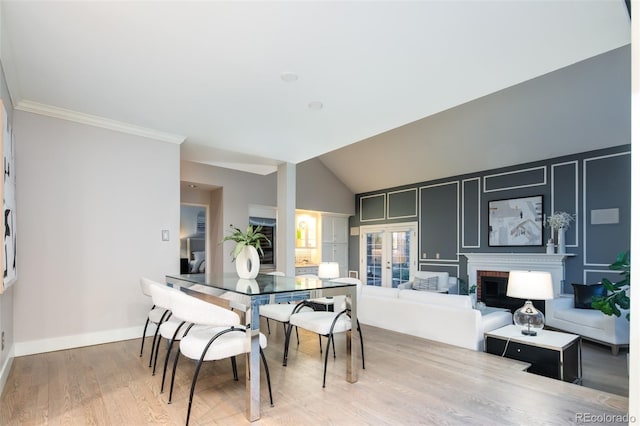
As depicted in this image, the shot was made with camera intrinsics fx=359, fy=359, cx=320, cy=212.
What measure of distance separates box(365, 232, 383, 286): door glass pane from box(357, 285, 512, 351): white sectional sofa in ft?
14.7

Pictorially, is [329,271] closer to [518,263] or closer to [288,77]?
[288,77]

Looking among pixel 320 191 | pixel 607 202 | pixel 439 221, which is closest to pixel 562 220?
pixel 607 202

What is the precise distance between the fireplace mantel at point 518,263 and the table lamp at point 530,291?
300 cm

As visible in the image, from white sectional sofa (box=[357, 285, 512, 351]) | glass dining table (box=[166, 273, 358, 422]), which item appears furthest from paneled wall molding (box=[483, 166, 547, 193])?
glass dining table (box=[166, 273, 358, 422])

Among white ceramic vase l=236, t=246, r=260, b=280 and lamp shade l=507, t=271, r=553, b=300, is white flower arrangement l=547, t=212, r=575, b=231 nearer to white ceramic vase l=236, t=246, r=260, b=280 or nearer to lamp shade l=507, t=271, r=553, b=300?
lamp shade l=507, t=271, r=553, b=300

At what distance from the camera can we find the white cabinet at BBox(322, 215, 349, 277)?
942 centimetres

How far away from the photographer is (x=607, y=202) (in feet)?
18.5

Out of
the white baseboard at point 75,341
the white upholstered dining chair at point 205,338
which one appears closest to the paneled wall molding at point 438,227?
the white baseboard at point 75,341

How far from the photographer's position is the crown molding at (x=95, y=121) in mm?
3527

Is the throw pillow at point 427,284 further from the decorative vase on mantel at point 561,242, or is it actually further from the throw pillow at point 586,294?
the throw pillow at point 586,294

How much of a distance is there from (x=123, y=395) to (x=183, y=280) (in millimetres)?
1025

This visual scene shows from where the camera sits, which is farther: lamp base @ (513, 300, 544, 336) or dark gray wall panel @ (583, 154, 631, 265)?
dark gray wall panel @ (583, 154, 631, 265)

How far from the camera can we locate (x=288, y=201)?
18.9ft

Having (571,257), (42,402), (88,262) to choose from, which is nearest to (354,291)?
(42,402)
